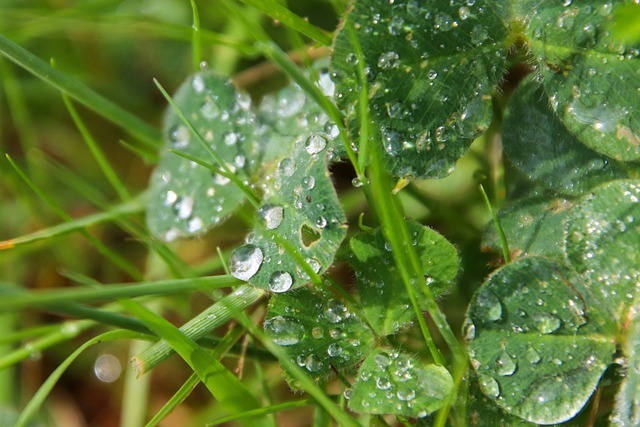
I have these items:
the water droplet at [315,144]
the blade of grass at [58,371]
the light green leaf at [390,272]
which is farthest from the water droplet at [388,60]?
the blade of grass at [58,371]

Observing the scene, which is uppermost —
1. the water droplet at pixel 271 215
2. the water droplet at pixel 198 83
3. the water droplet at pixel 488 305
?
the water droplet at pixel 198 83

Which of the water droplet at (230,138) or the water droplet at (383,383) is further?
the water droplet at (230,138)

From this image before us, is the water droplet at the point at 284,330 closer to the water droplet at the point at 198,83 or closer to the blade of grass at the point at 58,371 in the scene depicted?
the blade of grass at the point at 58,371

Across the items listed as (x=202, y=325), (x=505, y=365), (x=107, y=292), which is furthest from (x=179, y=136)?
(x=505, y=365)

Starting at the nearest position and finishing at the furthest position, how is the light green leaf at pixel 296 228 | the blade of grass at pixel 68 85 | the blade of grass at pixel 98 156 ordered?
1. the light green leaf at pixel 296 228
2. the blade of grass at pixel 68 85
3. the blade of grass at pixel 98 156

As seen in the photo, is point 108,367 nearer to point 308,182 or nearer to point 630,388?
point 308,182

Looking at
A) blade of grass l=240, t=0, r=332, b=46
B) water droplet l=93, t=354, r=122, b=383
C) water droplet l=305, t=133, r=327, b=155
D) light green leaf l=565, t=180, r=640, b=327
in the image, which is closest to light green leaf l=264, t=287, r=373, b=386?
water droplet l=305, t=133, r=327, b=155

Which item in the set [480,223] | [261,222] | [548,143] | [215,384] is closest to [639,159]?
[548,143]
